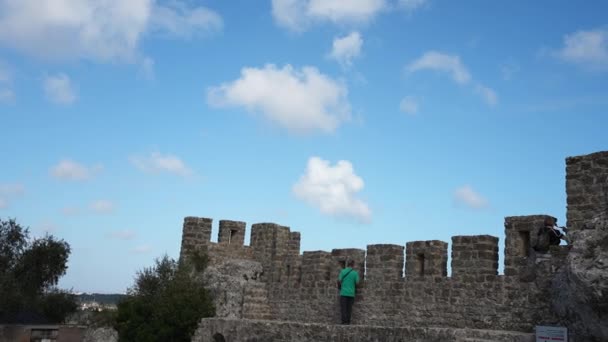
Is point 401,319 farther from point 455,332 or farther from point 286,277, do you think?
point 286,277

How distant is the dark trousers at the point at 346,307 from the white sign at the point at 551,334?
5.12m

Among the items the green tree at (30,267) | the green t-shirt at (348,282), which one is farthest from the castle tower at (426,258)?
the green tree at (30,267)

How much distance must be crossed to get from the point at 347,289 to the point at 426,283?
198 centimetres

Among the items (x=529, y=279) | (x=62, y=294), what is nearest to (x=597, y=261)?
(x=529, y=279)

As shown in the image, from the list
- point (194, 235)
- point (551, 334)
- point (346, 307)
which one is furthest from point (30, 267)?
point (551, 334)

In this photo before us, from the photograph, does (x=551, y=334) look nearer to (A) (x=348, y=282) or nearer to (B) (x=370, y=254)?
(B) (x=370, y=254)

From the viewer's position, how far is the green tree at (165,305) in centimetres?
1543

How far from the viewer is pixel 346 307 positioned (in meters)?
13.9

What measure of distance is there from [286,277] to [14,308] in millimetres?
11498

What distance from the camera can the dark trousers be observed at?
1385cm

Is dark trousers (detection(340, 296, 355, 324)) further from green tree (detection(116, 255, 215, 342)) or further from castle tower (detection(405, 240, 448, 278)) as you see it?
green tree (detection(116, 255, 215, 342))

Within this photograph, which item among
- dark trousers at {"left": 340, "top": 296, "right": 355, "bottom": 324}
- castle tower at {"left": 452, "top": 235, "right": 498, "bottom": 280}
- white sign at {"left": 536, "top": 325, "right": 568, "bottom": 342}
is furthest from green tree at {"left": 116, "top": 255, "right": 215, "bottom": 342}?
white sign at {"left": 536, "top": 325, "right": 568, "bottom": 342}

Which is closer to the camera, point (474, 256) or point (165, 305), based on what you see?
point (474, 256)

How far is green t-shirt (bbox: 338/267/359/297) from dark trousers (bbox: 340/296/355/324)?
135 millimetres
